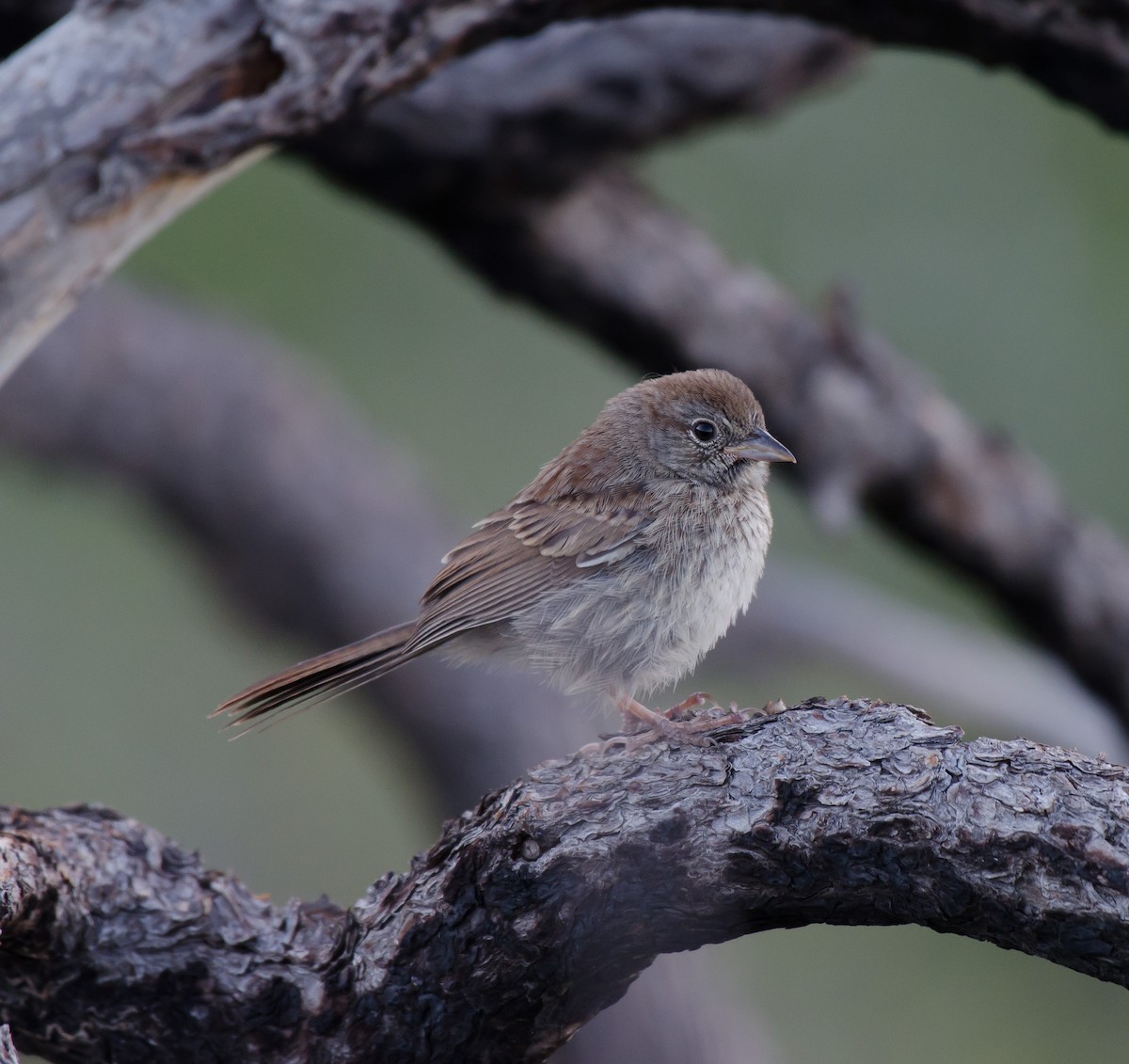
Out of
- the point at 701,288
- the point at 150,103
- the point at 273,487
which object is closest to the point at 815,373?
the point at 701,288

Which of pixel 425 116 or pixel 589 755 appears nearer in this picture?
pixel 589 755

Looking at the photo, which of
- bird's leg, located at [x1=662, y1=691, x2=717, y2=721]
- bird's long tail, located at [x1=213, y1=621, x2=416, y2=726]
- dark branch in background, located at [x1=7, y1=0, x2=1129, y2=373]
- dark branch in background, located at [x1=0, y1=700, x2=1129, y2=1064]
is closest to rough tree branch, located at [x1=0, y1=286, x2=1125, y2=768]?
bird's long tail, located at [x1=213, y1=621, x2=416, y2=726]

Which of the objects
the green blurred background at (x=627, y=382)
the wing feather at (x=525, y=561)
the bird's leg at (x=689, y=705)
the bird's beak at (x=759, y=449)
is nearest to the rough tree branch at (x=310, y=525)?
the green blurred background at (x=627, y=382)

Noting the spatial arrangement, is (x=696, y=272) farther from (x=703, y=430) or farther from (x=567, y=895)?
(x=567, y=895)

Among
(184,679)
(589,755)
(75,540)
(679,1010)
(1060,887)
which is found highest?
(75,540)

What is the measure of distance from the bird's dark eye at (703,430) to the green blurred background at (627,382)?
3687mm

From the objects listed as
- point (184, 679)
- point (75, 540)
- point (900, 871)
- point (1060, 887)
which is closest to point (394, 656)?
point (900, 871)

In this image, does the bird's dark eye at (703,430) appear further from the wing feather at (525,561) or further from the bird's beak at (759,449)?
the wing feather at (525,561)

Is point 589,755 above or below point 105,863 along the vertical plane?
above

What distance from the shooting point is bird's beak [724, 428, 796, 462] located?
3.90 metres

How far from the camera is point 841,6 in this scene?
3850 mm

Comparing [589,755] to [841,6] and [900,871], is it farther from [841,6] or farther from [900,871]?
[841,6]

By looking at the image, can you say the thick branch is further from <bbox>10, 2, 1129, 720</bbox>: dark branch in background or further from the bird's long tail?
the bird's long tail

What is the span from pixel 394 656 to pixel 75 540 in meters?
7.52
